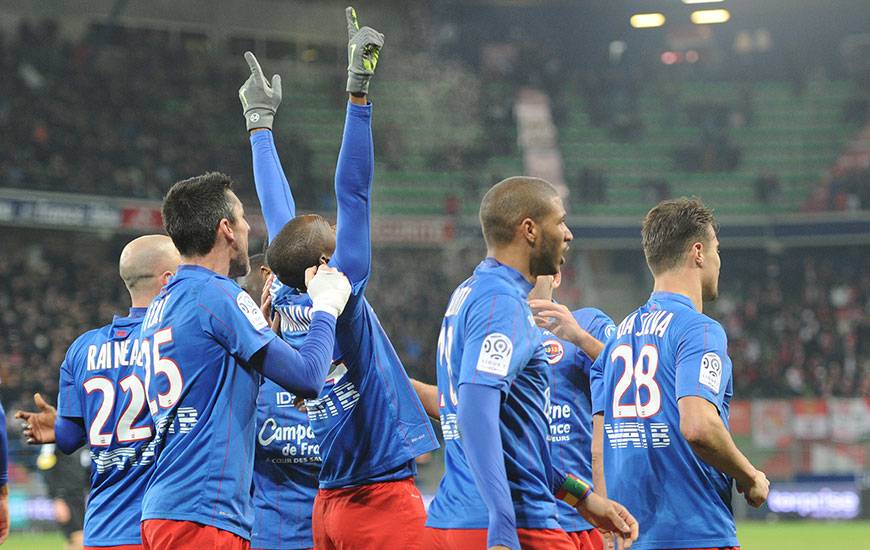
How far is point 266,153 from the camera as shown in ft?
18.8

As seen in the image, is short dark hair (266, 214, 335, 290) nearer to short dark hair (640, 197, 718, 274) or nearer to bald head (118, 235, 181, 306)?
bald head (118, 235, 181, 306)

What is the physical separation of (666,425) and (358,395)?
1.30 meters

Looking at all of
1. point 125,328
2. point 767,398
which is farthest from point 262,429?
point 767,398

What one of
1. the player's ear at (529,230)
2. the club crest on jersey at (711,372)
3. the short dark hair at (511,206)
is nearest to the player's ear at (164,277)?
the short dark hair at (511,206)

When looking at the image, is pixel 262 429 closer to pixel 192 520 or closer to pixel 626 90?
pixel 192 520

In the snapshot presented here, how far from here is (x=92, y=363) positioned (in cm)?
521

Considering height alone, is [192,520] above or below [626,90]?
below

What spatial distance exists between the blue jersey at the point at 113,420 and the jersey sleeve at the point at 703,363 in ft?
7.07

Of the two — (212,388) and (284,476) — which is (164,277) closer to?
(284,476)

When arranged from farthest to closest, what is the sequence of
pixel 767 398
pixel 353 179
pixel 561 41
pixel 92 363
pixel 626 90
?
pixel 561 41
pixel 626 90
pixel 767 398
pixel 92 363
pixel 353 179

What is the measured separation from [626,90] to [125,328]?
1311 inches

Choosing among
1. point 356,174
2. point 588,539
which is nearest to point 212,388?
point 356,174

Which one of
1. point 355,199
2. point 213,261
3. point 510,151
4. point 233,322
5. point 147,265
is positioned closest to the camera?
point 233,322

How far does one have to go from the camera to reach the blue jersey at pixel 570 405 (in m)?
5.94
